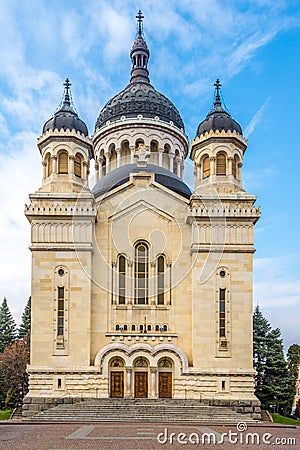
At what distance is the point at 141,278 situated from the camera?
3434cm

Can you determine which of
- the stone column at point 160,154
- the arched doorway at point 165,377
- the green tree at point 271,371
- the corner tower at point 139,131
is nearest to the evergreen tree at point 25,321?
the corner tower at point 139,131

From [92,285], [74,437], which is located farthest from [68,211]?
[74,437]

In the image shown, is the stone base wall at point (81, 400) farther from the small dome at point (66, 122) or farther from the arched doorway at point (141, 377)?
the small dome at point (66, 122)

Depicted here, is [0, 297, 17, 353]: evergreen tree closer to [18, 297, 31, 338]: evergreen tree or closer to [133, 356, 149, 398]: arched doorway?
[18, 297, 31, 338]: evergreen tree

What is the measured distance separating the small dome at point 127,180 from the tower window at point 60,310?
8331 millimetres

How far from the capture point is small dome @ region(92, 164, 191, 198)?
39281 mm

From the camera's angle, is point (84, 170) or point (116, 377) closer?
point (116, 377)

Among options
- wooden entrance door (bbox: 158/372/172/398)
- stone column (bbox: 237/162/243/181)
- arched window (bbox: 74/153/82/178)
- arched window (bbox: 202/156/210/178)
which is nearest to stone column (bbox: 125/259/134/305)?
wooden entrance door (bbox: 158/372/172/398)

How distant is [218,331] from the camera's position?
32875 millimetres

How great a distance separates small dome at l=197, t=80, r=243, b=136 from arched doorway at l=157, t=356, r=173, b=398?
1353cm

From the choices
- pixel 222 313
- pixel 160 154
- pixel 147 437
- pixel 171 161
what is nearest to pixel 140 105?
pixel 160 154

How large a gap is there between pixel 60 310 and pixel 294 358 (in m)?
39.8

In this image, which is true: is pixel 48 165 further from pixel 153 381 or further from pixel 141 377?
pixel 153 381

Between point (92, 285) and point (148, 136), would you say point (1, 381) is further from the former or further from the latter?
point (148, 136)
